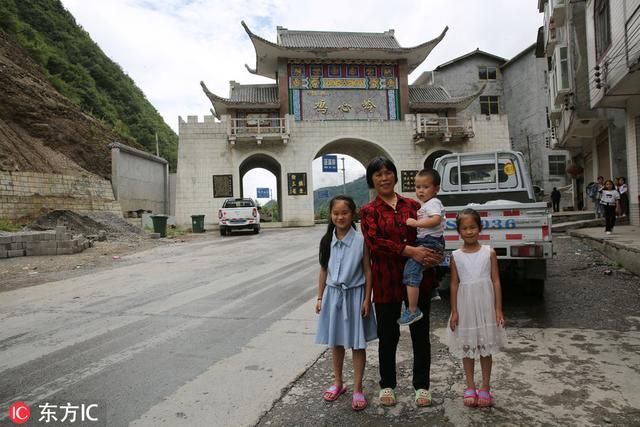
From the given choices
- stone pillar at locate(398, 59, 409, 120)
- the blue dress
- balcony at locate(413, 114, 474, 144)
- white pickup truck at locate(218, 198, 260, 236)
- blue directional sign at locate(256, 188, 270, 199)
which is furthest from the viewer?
blue directional sign at locate(256, 188, 270, 199)

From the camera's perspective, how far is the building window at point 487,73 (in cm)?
3591

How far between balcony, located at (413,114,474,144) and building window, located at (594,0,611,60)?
12.6 meters

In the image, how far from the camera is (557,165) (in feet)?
107

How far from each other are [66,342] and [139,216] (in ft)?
65.5

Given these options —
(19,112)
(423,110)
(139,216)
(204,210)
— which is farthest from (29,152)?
(423,110)

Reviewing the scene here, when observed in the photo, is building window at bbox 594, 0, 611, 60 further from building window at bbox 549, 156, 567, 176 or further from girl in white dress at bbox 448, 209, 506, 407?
building window at bbox 549, 156, 567, 176

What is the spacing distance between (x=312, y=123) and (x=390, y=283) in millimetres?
24351

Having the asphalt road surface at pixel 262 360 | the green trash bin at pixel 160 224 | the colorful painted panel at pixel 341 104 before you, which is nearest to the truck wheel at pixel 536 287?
the asphalt road surface at pixel 262 360

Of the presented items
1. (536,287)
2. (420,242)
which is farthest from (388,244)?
(536,287)

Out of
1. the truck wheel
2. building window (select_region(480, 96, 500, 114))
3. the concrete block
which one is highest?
building window (select_region(480, 96, 500, 114))

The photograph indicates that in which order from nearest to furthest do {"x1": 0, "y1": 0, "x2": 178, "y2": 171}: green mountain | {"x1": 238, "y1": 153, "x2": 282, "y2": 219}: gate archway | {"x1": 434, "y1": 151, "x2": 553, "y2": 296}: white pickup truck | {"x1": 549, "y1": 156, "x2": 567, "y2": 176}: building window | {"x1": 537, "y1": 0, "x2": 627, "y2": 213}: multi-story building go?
{"x1": 434, "y1": 151, "x2": 553, "y2": 296}: white pickup truck, {"x1": 537, "y1": 0, "x2": 627, "y2": 213}: multi-story building, {"x1": 0, "y1": 0, "x2": 178, "y2": 171}: green mountain, {"x1": 238, "y1": 153, "x2": 282, "y2": 219}: gate archway, {"x1": 549, "y1": 156, "x2": 567, "y2": 176}: building window

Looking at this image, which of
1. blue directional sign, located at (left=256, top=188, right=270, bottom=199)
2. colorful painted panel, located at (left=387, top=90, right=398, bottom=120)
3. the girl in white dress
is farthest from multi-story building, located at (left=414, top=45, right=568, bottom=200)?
the girl in white dress

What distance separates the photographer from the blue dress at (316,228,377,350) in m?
2.67

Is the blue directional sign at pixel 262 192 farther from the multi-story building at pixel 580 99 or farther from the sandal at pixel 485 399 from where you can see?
the sandal at pixel 485 399
